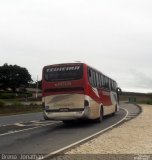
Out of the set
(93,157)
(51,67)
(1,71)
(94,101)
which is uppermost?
(1,71)

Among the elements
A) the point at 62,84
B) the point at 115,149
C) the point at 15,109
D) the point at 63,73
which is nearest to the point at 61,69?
the point at 63,73

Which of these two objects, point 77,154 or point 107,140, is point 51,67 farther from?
point 77,154

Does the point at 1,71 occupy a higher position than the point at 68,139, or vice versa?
the point at 1,71

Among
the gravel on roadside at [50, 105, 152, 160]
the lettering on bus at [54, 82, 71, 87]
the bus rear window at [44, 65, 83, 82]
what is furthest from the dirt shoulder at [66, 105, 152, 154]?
the bus rear window at [44, 65, 83, 82]

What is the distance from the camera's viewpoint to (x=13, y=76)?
403 feet

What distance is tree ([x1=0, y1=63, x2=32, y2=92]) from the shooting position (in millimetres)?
121500

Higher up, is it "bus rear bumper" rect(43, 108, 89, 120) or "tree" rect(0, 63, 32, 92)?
"tree" rect(0, 63, 32, 92)

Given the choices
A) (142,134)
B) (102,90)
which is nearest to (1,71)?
(102,90)

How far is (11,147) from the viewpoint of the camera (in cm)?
1448

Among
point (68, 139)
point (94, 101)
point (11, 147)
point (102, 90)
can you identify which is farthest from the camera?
point (102, 90)

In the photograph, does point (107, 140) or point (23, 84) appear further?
point (23, 84)

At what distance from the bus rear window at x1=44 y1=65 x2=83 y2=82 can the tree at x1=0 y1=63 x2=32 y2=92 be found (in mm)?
98523

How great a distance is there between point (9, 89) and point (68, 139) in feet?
362

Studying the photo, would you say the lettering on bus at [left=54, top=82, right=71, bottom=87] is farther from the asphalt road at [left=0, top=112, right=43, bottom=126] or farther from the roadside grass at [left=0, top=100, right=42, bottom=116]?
the roadside grass at [left=0, top=100, right=42, bottom=116]
